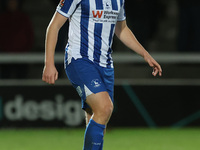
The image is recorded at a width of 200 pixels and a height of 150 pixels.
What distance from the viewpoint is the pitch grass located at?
708cm

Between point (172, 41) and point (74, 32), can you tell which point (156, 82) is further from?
point (74, 32)

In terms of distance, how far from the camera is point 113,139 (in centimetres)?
779

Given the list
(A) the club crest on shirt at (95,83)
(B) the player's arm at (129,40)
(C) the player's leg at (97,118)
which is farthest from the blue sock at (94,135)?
(B) the player's arm at (129,40)

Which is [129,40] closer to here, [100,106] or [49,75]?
[100,106]

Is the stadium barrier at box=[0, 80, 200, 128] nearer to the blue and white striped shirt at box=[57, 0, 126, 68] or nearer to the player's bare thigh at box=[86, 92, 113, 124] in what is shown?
the blue and white striped shirt at box=[57, 0, 126, 68]

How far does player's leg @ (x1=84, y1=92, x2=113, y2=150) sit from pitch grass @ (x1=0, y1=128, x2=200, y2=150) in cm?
210

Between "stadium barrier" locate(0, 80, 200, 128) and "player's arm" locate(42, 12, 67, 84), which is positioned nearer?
"player's arm" locate(42, 12, 67, 84)

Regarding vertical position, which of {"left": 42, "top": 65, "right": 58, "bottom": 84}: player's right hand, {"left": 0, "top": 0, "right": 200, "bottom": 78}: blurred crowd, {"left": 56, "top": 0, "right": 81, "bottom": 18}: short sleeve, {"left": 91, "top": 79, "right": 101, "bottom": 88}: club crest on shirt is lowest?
{"left": 0, "top": 0, "right": 200, "bottom": 78}: blurred crowd

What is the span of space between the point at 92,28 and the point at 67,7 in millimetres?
273

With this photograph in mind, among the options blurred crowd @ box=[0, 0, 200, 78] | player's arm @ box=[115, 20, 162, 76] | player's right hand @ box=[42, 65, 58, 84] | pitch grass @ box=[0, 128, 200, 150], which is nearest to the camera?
player's right hand @ box=[42, 65, 58, 84]

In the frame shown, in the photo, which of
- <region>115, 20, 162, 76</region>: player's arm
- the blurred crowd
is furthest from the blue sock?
the blurred crowd

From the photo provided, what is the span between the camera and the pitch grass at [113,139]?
23.2 feet

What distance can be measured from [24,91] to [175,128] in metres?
2.18

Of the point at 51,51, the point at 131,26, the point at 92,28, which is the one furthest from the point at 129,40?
the point at 131,26
